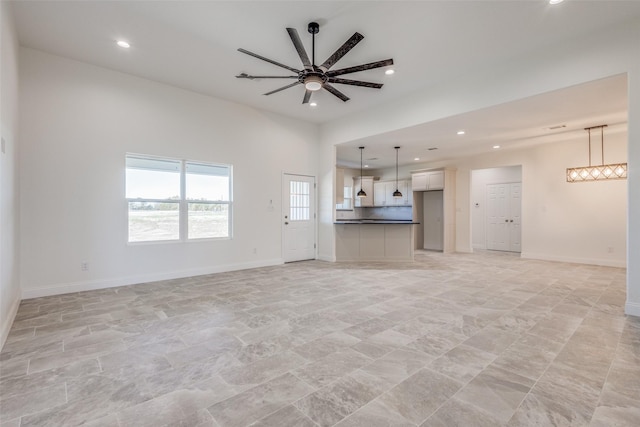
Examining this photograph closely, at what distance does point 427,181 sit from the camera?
8961 millimetres

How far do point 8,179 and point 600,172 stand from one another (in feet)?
30.4

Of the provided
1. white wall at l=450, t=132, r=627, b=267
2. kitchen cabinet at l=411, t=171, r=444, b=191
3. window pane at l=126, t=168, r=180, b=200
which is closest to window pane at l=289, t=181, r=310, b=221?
window pane at l=126, t=168, r=180, b=200

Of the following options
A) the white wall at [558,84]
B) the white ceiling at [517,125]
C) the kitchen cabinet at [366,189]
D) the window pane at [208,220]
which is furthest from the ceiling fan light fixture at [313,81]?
the kitchen cabinet at [366,189]

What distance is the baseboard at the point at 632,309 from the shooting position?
10.5ft

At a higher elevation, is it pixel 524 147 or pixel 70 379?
pixel 524 147

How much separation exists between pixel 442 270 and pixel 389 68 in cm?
384

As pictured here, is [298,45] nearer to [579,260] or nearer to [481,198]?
[579,260]

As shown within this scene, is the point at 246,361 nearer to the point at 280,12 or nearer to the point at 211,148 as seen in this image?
the point at 280,12

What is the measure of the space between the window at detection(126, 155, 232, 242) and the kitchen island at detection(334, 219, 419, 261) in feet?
8.72

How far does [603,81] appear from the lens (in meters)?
3.49

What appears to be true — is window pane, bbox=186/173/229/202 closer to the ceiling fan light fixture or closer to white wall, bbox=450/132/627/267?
the ceiling fan light fixture

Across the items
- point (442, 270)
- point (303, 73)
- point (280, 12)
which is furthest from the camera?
point (442, 270)

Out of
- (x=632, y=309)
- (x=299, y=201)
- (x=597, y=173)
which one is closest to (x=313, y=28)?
(x=299, y=201)

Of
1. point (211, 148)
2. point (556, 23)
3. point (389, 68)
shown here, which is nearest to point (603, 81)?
point (556, 23)
